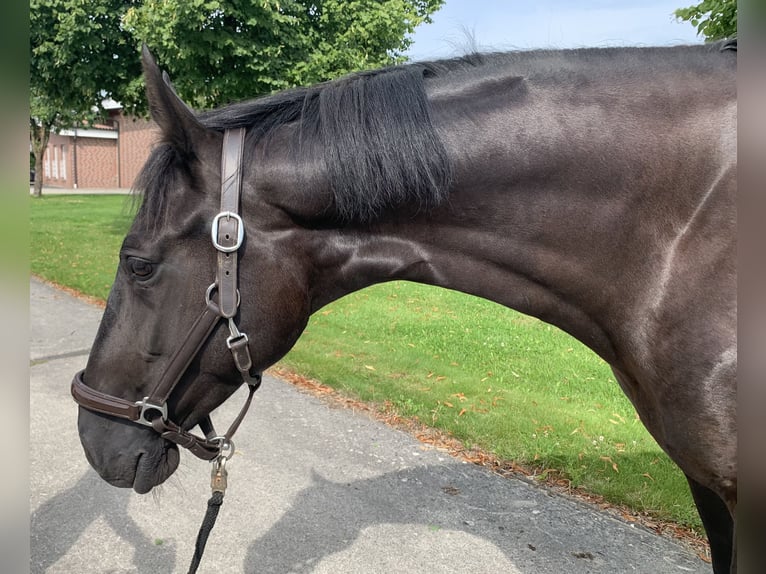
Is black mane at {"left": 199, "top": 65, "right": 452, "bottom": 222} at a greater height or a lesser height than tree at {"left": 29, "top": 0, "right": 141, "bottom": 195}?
lesser

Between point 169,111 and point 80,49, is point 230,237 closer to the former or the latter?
point 169,111

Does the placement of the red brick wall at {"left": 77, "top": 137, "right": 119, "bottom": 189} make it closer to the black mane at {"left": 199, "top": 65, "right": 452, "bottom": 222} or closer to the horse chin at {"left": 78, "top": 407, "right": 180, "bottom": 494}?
the horse chin at {"left": 78, "top": 407, "right": 180, "bottom": 494}

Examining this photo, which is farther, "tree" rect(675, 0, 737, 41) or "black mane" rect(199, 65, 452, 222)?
"tree" rect(675, 0, 737, 41)

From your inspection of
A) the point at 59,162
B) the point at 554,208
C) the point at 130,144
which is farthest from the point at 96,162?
the point at 554,208

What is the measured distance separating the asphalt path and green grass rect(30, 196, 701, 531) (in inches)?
14.8

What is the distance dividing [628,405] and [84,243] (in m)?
14.3

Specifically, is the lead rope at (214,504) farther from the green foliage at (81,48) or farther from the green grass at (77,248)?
the green foliage at (81,48)

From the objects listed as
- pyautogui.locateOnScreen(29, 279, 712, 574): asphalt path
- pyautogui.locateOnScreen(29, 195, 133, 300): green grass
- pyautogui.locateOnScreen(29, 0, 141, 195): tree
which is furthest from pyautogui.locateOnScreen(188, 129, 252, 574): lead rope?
pyautogui.locateOnScreen(29, 0, 141, 195): tree

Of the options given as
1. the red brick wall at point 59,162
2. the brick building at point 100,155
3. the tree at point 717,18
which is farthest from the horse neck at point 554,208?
the red brick wall at point 59,162

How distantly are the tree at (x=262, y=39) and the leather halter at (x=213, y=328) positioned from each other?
9.75 metres

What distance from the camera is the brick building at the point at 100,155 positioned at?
151ft

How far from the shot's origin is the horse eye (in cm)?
172

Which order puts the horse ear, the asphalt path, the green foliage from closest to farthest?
the horse ear → the asphalt path → the green foliage

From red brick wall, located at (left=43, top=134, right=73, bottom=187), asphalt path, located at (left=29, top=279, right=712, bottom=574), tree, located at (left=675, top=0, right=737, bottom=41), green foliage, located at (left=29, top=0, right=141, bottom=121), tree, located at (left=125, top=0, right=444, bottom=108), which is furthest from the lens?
red brick wall, located at (left=43, top=134, right=73, bottom=187)
